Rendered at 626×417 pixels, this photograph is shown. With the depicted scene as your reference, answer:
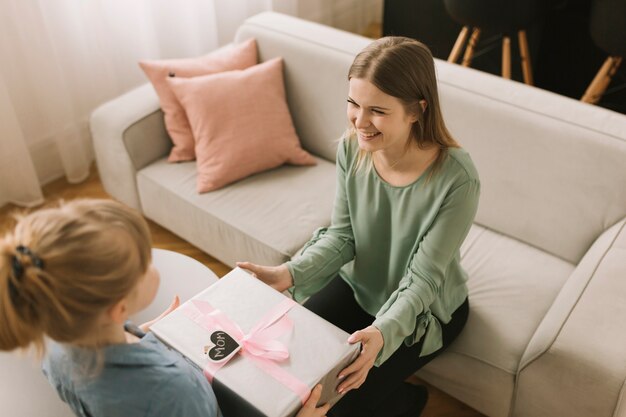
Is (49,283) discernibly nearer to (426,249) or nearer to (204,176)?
(426,249)

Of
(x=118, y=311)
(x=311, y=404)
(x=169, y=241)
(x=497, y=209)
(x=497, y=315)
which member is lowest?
(x=169, y=241)

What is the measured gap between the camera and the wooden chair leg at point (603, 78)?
271 centimetres

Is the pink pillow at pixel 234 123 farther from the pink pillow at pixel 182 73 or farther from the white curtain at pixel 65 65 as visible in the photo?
the white curtain at pixel 65 65

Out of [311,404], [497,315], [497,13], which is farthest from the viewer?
[497,13]

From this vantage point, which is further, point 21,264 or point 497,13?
point 497,13

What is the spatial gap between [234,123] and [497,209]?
923mm

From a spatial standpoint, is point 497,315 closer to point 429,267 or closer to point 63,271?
point 429,267

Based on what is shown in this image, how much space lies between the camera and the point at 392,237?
1621mm

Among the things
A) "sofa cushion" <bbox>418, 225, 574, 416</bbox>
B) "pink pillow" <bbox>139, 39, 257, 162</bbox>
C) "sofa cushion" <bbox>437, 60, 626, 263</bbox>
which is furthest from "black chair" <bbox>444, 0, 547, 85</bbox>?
"sofa cushion" <bbox>418, 225, 574, 416</bbox>

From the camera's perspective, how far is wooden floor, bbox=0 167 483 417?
1943mm

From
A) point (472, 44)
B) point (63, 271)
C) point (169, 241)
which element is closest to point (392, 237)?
point (63, 271)

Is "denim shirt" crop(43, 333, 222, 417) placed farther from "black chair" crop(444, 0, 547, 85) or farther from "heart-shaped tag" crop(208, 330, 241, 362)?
"black chair" crop(444, 0, 547, 85)

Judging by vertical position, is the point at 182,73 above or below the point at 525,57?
above

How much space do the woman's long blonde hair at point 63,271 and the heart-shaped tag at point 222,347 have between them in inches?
13.2
